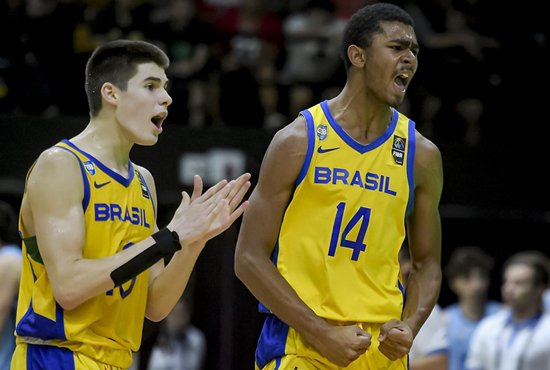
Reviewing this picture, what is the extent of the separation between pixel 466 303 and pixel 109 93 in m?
6.13

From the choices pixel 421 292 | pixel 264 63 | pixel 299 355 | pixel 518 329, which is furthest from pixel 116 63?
pixel 264 63

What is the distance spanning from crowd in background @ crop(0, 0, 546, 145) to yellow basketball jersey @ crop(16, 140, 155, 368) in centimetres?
618

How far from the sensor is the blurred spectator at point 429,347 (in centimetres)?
665

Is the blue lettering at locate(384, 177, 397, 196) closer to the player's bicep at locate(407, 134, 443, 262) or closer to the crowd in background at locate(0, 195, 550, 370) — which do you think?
the player's bicep at locate(407, 134, 443, 262)

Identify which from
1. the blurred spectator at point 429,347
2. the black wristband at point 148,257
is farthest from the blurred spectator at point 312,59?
the black wristband at point 148,257

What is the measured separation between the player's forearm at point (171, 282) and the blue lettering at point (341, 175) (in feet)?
2.25

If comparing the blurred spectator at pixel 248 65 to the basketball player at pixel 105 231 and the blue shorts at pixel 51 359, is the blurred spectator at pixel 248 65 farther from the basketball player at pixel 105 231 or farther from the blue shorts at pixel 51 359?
the blue shorts at pixel 51 359

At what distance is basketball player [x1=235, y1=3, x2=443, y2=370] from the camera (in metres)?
4.20

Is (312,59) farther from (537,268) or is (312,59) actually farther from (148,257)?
(148,257)

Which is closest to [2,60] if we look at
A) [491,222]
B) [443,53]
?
[443,53]

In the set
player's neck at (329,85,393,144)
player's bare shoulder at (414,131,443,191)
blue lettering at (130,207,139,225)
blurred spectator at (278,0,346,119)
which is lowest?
blue lettering at (130,207,139,225)

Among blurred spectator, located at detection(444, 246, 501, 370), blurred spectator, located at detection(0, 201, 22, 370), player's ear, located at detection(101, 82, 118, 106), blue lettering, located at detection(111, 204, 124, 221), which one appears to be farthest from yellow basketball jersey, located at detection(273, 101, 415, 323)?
blurred spectator, located at detection(444, 246, 501, 370)

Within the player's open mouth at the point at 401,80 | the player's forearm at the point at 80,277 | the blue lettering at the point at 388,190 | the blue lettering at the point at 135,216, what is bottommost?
the player's forearm at the point at 80,277

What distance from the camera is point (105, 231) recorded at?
4070 mm
